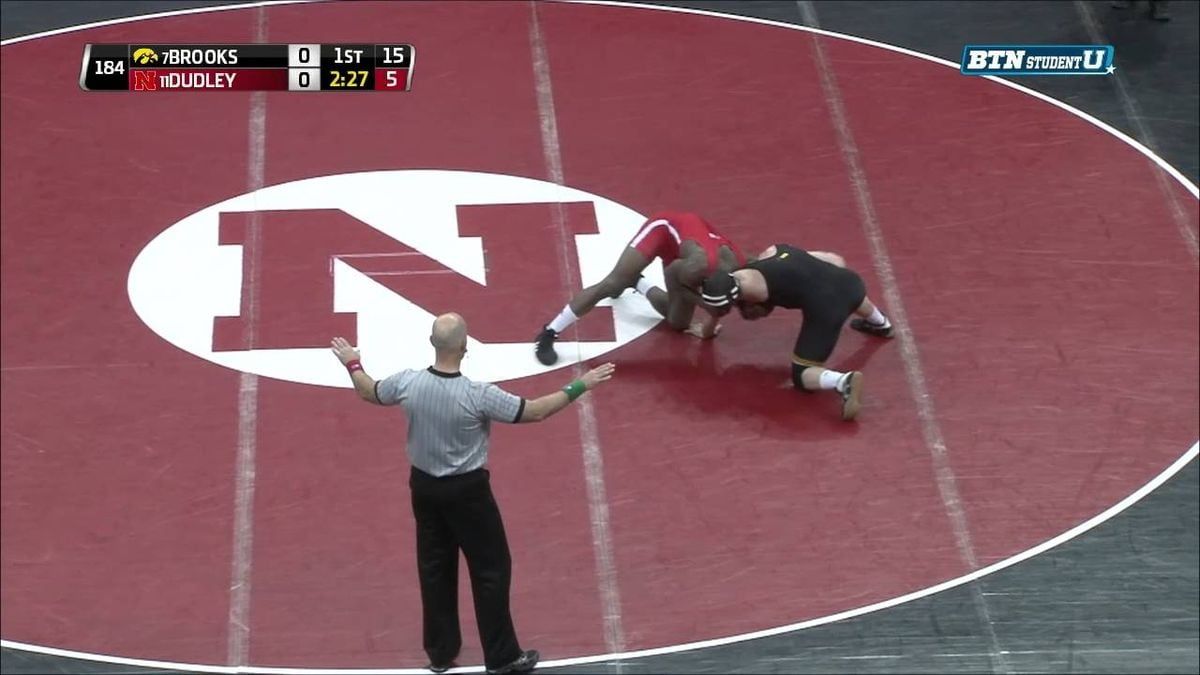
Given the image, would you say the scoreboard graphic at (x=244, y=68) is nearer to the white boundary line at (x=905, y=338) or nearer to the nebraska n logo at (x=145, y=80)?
the nebraska n logo at (x=145, y=80)

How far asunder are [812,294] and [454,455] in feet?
9.91

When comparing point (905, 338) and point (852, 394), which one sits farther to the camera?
point (905, 338)

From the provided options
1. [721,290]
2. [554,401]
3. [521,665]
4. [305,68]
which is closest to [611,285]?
[721,290]

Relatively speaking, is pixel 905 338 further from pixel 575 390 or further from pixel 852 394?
pixel 575 390

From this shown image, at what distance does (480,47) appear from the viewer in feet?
48.1

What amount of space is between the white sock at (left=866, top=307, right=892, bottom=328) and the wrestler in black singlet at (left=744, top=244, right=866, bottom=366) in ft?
1.13

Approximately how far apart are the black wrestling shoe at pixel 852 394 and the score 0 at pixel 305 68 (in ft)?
10.6

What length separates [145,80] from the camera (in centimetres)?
1159

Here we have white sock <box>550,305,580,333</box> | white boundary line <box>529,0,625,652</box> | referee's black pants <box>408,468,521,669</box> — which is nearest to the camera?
referee's black pants <box>408,468,521,669</box>

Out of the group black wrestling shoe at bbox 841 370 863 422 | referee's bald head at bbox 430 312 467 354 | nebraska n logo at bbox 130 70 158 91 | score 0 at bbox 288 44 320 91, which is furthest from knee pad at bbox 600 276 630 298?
referee's bald head at bbox 430 312 467 354

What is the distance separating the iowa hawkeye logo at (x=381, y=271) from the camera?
12.4 meters

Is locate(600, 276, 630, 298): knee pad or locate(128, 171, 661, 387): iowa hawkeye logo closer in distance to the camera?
locate(600, 276, 630, 298): knee pad

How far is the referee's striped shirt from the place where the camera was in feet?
31.3

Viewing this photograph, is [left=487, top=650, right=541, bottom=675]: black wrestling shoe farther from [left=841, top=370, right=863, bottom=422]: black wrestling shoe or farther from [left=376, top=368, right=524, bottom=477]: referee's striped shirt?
[left=841, top=370, right=863, bottom=422]: black wrestling shoe
